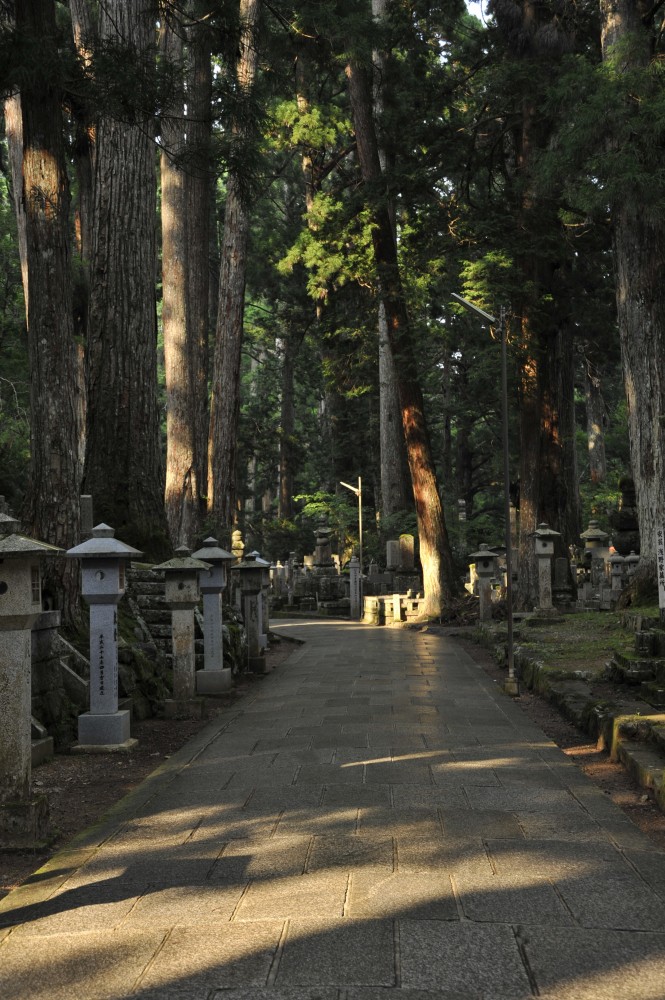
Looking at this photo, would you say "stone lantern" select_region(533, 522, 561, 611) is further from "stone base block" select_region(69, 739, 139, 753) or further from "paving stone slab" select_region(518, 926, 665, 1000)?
"paving stone slab" select_region(518, 926, 665, 1000)

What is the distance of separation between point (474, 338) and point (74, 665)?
16557mm

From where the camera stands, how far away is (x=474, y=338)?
913 inches

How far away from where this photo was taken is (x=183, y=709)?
9719 millimetres

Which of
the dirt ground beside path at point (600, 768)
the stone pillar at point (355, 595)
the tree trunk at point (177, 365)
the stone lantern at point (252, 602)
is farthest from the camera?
the stone pillar at point (355, 595)

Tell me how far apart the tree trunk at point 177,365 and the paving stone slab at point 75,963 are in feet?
48.3

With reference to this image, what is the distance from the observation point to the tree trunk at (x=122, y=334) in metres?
11.7

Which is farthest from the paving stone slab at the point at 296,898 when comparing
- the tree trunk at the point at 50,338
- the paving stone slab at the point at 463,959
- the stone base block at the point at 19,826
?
the tree trunk at the point at 50,338

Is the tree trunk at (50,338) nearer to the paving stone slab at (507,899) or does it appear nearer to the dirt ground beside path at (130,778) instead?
the dirt ground beside path at (130,778)

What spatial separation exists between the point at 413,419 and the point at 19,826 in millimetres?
19238

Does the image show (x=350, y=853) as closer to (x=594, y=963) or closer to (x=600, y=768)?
(x=594, y=963)

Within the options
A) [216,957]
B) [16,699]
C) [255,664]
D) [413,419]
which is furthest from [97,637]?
[413,419]

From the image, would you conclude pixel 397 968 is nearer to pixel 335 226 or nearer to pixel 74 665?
pixel 74 665

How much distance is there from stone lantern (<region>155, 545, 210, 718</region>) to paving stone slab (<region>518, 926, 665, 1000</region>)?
638cm

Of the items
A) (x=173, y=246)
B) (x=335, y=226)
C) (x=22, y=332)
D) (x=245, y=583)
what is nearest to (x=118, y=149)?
(x=245, y=583)
